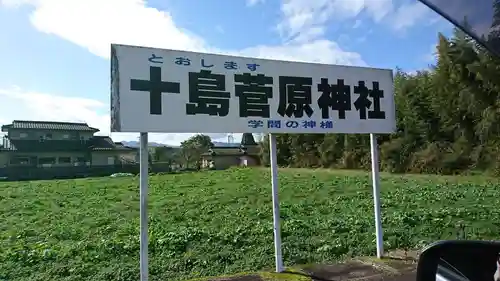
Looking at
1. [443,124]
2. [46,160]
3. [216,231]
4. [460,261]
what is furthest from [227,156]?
[460,261]

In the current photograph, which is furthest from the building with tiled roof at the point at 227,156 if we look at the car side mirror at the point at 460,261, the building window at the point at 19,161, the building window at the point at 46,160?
the car side mirror at the point at 460,261

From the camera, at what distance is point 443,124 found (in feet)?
49.7

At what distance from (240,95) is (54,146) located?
98.9ft

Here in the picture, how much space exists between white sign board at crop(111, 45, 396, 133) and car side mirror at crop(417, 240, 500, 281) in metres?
2.53

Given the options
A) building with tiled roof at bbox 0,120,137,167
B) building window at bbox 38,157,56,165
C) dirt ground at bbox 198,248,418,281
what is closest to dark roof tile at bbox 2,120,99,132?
building with tiled roof at bbox 0,120,137,167

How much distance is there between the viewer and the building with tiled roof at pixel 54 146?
28.4 meters

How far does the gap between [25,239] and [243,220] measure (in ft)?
10.5

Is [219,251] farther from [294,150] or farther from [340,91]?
[294,150]

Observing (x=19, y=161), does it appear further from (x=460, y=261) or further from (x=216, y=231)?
(x=460, y=261)

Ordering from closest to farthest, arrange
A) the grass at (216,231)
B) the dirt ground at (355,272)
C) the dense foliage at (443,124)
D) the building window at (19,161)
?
the dirt ground at (355,272) → the grass at (216,231) → the dense foliage at (443,124) → the building window at (19,161)

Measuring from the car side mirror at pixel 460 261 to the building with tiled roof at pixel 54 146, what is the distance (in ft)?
101

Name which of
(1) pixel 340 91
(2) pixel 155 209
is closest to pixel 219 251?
(1) pixel 340 91

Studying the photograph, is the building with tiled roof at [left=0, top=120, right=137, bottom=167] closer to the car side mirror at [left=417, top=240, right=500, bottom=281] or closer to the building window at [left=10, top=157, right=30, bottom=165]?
the building window at [left=10, top=157, right=30, bottom=165]

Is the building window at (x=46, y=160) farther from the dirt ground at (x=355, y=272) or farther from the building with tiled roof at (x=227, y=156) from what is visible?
the dirt ground at (x=355, y=272)
